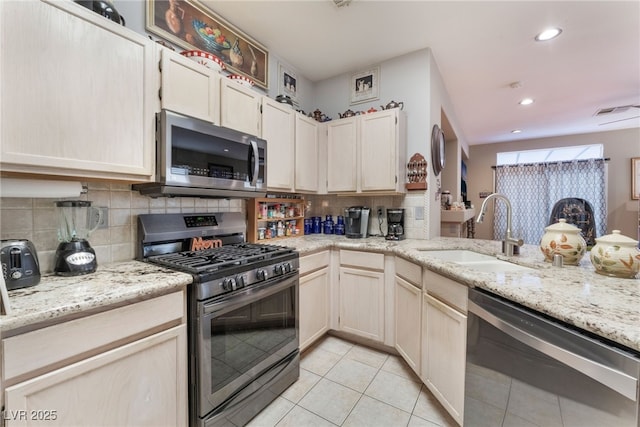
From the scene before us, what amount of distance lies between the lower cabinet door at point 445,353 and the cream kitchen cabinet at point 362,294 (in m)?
0.50

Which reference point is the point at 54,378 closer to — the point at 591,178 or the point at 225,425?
the point at 225,425

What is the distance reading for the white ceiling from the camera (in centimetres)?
195

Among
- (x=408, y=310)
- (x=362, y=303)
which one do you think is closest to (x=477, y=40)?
(x=408, y=310)

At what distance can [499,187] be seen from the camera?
19.4 ft

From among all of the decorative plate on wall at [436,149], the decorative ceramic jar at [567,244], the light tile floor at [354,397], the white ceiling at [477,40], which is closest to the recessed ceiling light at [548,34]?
the white ceiling at [477,40]

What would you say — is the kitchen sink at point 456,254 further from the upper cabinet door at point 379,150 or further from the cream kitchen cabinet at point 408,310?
the upper cabinet door at point 379,150

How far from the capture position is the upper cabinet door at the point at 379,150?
94.5 inches

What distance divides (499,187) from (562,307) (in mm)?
6093

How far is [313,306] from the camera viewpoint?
213cm

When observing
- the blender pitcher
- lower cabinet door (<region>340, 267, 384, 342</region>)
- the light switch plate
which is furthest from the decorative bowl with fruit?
the light switch plate

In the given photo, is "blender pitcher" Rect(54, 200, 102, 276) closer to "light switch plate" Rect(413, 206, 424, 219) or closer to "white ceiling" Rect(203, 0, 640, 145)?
"white ceiling" Rect(203, 0, 640, 145)

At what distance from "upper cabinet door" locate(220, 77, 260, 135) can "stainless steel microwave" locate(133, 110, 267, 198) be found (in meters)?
0.10

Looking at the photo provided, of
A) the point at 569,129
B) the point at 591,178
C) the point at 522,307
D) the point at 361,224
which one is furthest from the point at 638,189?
the point at 522,307

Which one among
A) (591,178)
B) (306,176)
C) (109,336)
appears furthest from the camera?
(591,178)
